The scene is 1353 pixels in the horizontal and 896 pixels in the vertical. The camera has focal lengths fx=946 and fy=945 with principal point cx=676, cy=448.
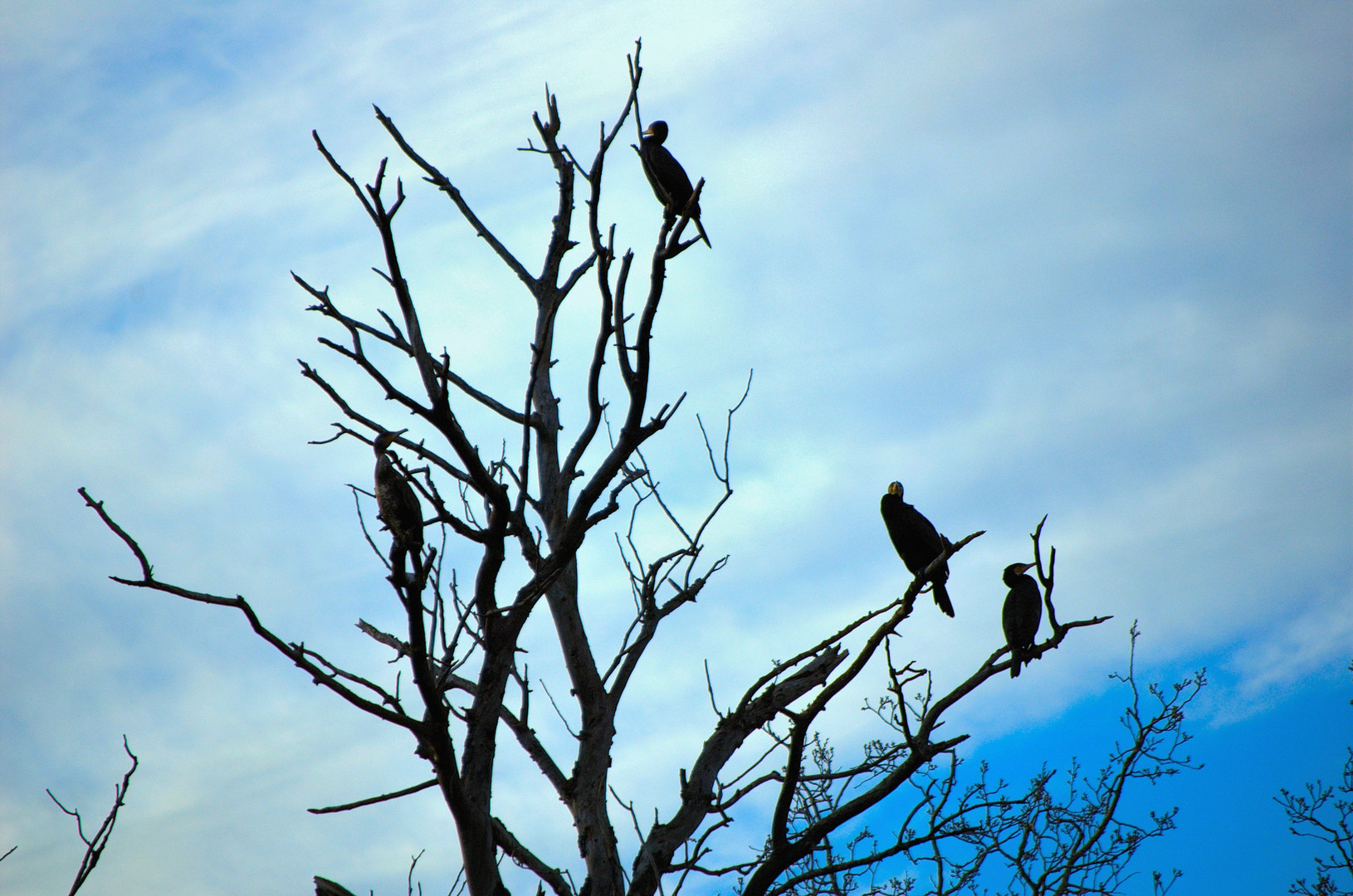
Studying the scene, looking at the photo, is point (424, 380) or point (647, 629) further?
point (647, 629)

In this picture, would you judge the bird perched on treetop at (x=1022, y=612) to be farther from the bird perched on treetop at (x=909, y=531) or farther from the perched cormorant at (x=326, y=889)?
the perched cormorant at (x=326, y=889)

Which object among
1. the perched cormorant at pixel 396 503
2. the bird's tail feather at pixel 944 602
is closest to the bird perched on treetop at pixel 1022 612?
the bird's tail feather at pixel 944 602

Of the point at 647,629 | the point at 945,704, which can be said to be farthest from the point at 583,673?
the point at 945,704

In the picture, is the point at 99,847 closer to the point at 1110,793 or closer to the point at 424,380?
the point at 424,380

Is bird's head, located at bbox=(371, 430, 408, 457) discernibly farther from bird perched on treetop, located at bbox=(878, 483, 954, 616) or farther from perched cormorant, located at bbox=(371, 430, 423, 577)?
bird perched on treetop, located at bbox=(878, 483, 954, 616)

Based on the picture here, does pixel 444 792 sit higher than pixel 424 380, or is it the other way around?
pixel 424 380

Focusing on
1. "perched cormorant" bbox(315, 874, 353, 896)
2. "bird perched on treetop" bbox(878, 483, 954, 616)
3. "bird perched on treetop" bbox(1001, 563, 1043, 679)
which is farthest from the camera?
"bird perched on treetop" bbox(878, 483, 954, 616)

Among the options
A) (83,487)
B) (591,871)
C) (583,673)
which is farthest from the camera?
(583,673)

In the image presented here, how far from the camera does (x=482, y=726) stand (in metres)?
2.64

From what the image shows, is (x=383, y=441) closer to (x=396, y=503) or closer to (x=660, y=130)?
(x=396, y=503)

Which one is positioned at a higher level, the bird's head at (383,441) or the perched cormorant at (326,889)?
the bird's head at (383,441)

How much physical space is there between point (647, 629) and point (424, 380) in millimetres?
1871

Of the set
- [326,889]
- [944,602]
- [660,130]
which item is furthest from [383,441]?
[660,130]

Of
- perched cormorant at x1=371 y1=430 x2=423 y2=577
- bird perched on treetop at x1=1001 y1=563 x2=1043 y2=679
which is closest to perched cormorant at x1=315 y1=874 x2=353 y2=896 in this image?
perched cormorant at x1=371 y1=430 x2=423 y2=577
